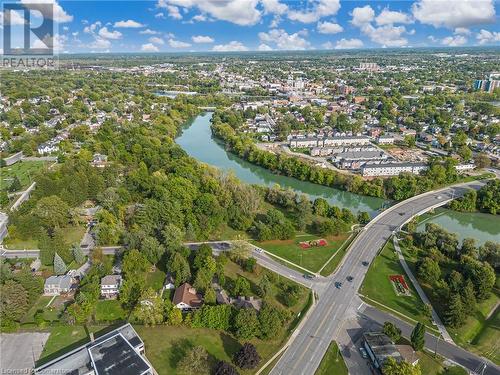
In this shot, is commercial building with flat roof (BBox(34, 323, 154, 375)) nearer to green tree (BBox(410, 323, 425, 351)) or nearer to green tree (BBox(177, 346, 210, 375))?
green tree (BBox(177, 346, 210, 375))

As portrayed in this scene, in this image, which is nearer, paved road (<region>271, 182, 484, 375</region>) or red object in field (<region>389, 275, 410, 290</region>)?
paved road (<region>271, 182, 484, 375</region>)

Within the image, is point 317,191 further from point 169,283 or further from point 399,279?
point 169,283

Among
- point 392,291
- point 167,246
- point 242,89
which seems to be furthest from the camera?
point 242,89

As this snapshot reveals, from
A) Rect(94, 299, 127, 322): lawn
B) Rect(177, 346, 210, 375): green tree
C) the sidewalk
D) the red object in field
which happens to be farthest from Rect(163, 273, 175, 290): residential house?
the sidewalk

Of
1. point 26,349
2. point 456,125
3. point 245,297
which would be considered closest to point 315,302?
point 245,297

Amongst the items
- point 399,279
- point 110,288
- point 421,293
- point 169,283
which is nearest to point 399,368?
point 421,293

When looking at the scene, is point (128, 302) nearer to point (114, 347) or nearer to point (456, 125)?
point (114, 347)

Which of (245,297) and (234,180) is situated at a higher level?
(234,180)
